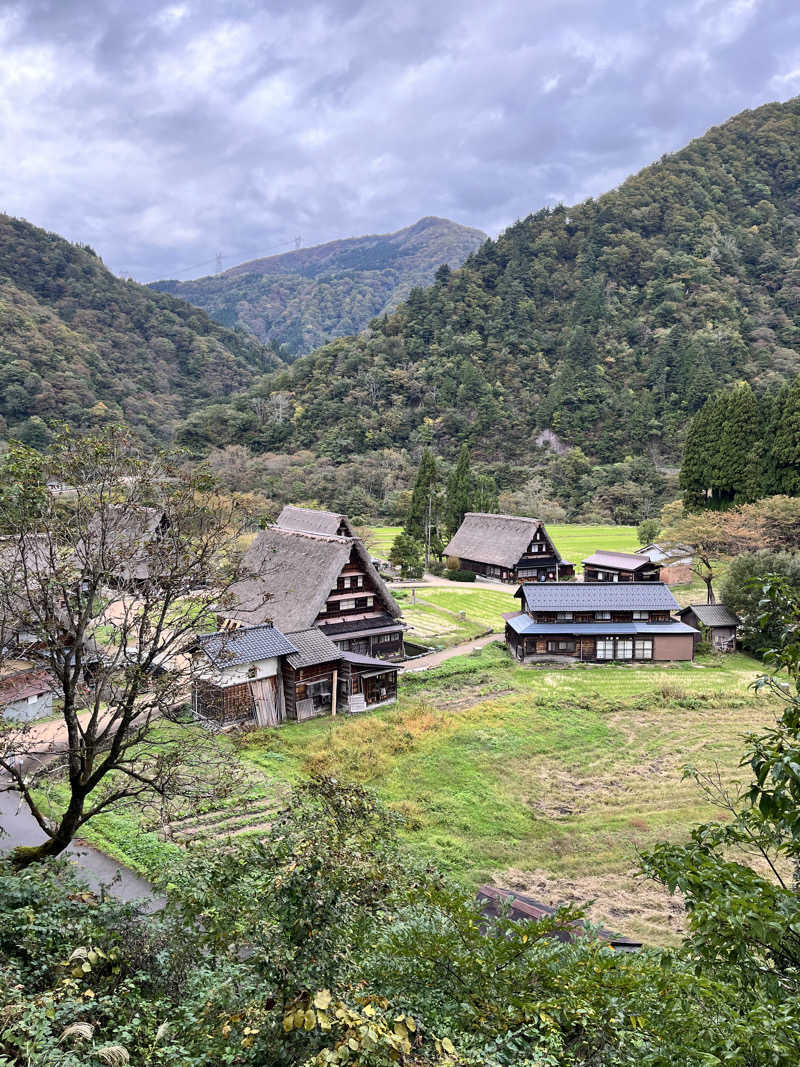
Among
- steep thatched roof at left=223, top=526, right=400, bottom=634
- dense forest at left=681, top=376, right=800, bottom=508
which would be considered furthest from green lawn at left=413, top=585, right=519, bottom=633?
dense forest at left=681, top=376, right=800, bottom=508

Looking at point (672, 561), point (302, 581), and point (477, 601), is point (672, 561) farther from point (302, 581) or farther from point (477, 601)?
point (302, 581)

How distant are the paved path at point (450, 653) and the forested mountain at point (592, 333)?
4450 centimetres

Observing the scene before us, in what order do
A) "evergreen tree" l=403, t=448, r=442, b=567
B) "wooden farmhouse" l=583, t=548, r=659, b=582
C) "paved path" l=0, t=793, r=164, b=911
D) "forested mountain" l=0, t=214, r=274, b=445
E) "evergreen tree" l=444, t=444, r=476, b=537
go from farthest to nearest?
1. "forested mountain" l=0, t=214, r=274, b=445
2. "evergreen tree" l=444, t=444, r=476, b=537
3. "evergreen tree" l=403, t=448, r=442, b=567
4. "wooden farmhouse" l=583, t=548, r=659, b=582
5. "paved path" l=0, t=793, r=164, b=911

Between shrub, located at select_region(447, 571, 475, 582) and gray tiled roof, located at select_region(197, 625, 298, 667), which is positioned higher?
gray tiled roof, located at select_region(197, 625, 298, 667)

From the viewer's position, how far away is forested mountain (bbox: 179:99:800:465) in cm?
7569

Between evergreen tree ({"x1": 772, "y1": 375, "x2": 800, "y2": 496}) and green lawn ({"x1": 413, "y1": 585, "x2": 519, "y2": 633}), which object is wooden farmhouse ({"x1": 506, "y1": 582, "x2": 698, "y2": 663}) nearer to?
green lawn ({"x1": 413, "y1": 585, "x2": 519, "y2": 633})

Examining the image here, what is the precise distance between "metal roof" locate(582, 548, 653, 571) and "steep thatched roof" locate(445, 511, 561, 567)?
3198mm

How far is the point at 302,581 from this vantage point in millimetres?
25938

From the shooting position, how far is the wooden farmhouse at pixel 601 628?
28812 millimetres

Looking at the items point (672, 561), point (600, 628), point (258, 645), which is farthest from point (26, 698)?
point (672, 561)

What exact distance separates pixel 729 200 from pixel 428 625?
102m

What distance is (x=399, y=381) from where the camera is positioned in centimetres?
8375

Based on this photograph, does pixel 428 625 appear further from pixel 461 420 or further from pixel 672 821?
pixel 461 420

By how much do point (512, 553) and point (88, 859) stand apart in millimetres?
33512
